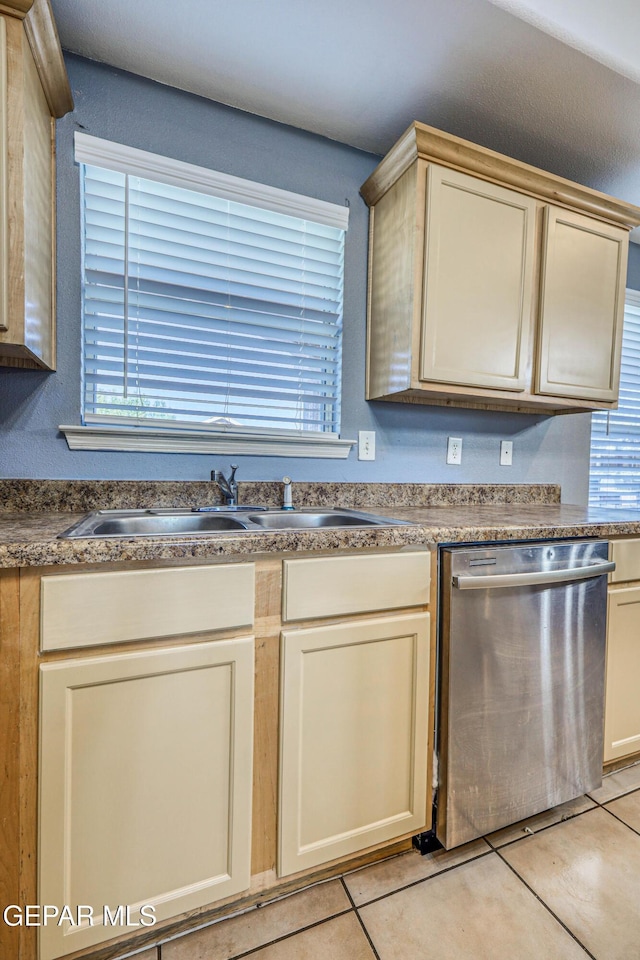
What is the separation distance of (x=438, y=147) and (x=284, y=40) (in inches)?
23.1

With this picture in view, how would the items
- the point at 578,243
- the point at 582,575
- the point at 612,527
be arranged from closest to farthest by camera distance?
the point at 582,575 → the point at 612,527 → the point at 578,243

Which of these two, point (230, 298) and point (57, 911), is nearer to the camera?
point (57, 911)

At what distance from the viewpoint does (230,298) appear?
1.69m

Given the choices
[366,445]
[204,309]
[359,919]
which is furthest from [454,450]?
[359,919]

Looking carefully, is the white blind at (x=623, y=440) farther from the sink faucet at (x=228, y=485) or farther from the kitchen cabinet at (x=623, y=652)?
the sink faucet at (x=228, y=485)

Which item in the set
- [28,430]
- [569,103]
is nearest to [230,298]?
[28,430]

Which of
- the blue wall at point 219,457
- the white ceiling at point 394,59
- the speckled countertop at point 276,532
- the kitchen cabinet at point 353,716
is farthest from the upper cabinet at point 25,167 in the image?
the kitchen cabinet at point 353,716

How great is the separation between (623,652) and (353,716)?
3.54 feet

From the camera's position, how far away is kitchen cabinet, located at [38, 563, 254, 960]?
91 centimetres

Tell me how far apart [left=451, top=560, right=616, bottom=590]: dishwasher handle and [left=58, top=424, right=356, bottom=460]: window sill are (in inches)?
31.6

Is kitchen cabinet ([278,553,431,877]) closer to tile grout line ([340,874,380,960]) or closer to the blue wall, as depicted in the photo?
tile grout line ([340,874,380,960])

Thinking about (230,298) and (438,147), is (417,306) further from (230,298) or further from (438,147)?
(230,298)

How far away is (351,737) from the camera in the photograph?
45.8 inches

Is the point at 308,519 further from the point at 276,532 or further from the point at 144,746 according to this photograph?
the point at 144,746
